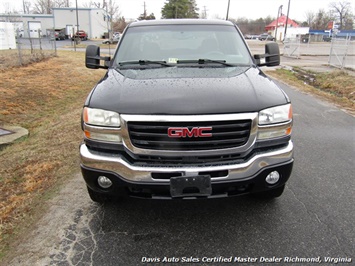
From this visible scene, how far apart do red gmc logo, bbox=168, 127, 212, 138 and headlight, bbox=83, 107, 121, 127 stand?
1.45 ft

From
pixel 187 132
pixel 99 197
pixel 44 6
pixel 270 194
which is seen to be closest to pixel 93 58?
pixel 99 197

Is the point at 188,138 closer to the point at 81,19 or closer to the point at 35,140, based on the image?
the point at 35,140

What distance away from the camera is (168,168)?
2475mm

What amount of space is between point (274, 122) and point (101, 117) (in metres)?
1.45

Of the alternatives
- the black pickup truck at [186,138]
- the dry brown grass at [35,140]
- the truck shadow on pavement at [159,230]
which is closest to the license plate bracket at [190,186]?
the black pickup truck at [186,138]

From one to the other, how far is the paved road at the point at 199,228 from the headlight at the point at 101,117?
3.31ft

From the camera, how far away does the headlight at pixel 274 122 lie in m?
2.58

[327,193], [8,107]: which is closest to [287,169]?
[327,193]

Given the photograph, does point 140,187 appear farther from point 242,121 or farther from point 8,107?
point 8,107

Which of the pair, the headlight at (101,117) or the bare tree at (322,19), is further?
the bare tree at (322,19)

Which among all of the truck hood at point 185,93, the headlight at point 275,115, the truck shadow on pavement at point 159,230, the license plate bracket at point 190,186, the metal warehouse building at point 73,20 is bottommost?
the truck shadow on pavement at point 159,230

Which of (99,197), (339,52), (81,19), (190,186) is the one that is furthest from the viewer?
(81,19)

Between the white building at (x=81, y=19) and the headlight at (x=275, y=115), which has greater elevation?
the white building at (x=81, y=19)

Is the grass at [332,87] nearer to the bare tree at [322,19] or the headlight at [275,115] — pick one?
the headlight at [275,115]
